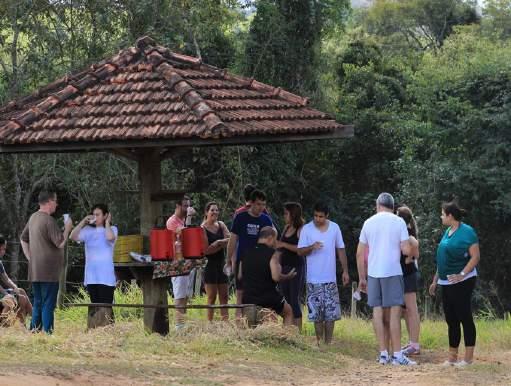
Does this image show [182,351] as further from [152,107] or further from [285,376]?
[152,107]

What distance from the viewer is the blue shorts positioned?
1225cm

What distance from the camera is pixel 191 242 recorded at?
452 inches

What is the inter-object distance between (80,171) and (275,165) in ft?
22.1

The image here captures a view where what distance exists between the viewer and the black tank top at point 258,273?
1162 cm

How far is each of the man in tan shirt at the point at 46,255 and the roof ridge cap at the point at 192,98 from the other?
1.78m

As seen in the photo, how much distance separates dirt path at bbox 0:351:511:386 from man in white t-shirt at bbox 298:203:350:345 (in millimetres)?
1058

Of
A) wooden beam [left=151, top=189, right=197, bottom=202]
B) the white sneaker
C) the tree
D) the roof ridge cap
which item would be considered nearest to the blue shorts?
the white sneaker

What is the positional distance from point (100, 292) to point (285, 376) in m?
2.92

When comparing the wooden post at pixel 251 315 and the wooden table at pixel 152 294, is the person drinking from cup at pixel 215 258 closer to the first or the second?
the wooden table at pixel 152 294

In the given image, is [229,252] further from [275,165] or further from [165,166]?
[275,165]

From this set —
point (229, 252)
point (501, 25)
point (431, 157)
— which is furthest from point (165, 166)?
point (501, 25)

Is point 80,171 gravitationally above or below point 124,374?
above

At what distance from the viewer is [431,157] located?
25.4 metres

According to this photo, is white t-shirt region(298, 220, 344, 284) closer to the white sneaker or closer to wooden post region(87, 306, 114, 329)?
the white sneaker
